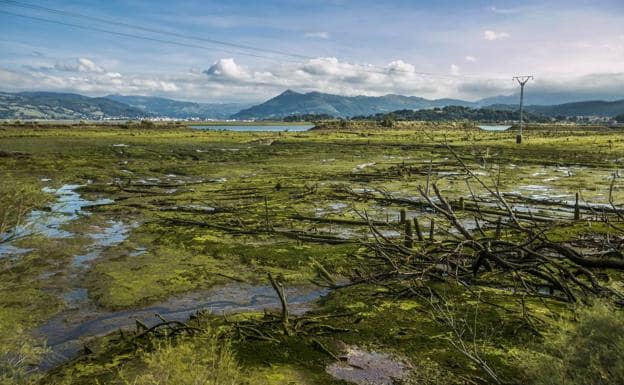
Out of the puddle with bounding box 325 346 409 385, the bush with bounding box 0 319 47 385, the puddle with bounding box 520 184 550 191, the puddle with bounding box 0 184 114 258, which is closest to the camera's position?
the bush with bounding box 0 319 47 385

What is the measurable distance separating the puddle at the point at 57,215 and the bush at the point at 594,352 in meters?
16.3

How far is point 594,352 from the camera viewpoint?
5383mm

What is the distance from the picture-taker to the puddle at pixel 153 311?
11.8 meters

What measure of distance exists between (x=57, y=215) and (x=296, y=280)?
16660 millimetres

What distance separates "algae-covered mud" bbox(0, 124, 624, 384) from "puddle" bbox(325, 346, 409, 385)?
43 mm

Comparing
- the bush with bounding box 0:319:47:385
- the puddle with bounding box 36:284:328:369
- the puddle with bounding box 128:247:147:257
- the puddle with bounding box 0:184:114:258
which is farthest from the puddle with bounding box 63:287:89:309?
the puddle with bounding box 128:247:147:257

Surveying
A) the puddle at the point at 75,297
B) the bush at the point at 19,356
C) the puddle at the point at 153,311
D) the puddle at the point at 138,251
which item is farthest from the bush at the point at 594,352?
the puddle at the point at 138,251

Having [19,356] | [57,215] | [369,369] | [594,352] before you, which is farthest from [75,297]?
[594,352]

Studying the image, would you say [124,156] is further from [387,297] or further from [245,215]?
[387,297]

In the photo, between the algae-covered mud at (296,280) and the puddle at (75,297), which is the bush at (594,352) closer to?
the algae-covered mud at (296,280)

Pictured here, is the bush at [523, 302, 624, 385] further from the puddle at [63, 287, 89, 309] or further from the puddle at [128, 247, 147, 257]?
the puddle at [128, 247, 147, 257]

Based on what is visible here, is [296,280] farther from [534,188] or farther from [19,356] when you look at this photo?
[534,188]

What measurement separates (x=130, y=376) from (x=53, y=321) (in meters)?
5.13

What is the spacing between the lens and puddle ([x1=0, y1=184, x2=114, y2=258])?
19.6 metres
